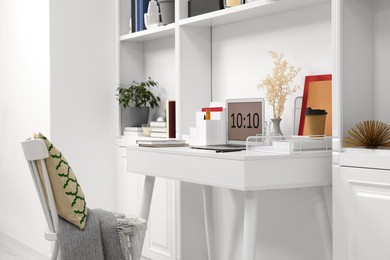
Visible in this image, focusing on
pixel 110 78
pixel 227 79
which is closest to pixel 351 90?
pixel 227 79

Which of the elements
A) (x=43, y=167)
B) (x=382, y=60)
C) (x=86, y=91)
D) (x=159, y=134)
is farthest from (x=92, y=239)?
(x=86, y=91)

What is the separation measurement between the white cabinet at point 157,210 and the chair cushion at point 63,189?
0.92 m

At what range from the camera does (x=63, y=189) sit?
2.47 meters

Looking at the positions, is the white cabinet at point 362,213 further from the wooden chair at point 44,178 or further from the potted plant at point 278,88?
the wooden chair at point 44,178

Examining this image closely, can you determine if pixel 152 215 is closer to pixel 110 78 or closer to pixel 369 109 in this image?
pixel 110 78

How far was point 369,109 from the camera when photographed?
235 cm

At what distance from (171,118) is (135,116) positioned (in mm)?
449

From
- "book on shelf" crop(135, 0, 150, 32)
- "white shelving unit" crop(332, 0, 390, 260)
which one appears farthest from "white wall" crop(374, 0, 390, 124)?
"book on shelf" crop(135, 0, 150, 32)

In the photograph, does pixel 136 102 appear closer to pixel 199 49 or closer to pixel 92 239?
pixel 199 49

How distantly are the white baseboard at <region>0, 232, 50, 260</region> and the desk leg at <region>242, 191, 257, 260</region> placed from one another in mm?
1870

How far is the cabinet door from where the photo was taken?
2039 mm

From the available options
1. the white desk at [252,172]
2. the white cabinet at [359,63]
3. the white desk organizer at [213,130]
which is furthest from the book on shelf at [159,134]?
the white cabinet at [359,63]

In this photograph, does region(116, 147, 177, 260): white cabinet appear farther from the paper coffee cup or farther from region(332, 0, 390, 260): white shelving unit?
region(332, 0, 390, 260): white shelving unit

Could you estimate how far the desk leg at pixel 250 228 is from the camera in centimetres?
224
